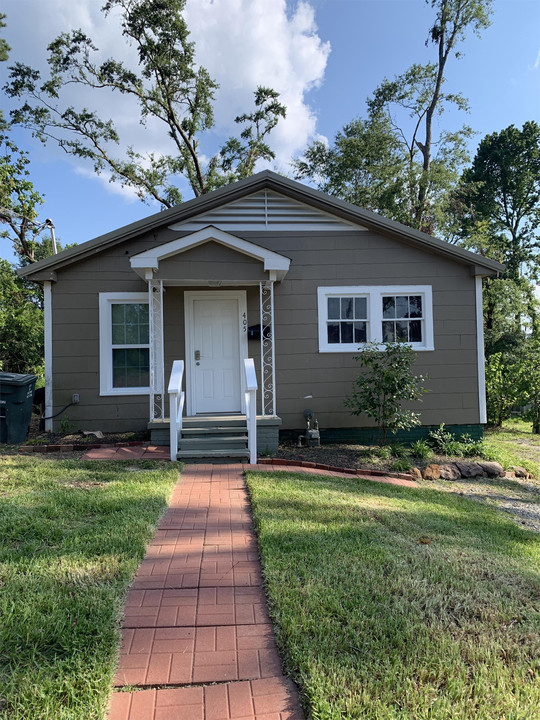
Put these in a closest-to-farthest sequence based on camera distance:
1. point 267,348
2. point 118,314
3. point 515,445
→ point 118,314 → point 267,348 → point 515,445

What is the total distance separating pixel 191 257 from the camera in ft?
23.0

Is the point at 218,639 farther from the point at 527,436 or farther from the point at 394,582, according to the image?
the point at 527,436

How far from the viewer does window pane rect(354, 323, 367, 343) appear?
812 centimetres

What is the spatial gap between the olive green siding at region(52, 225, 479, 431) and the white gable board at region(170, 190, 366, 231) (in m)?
0.16

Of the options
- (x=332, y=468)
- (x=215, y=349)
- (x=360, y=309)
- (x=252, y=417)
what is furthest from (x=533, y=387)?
(x=252, y=417)

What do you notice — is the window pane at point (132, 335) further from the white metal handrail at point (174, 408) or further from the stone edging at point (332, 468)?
the stone edging at point (332, 468)

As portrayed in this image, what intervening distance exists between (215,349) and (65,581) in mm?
5629

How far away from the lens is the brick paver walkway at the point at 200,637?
171 centimetres

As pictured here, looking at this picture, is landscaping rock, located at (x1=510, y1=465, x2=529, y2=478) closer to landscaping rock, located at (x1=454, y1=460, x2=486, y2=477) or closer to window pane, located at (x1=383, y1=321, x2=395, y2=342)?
landscaping rock, located at (x1=454, y1=460, x2=486, y2=477)

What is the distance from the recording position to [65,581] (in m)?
2.52

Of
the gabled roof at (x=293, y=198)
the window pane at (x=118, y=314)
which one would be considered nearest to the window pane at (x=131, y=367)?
the window pane at (x=118, y=314)

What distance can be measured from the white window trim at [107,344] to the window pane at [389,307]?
14.6ft

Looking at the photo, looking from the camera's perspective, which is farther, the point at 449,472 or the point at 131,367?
the point at 131,367

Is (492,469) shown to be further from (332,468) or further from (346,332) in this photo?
(346,332)
